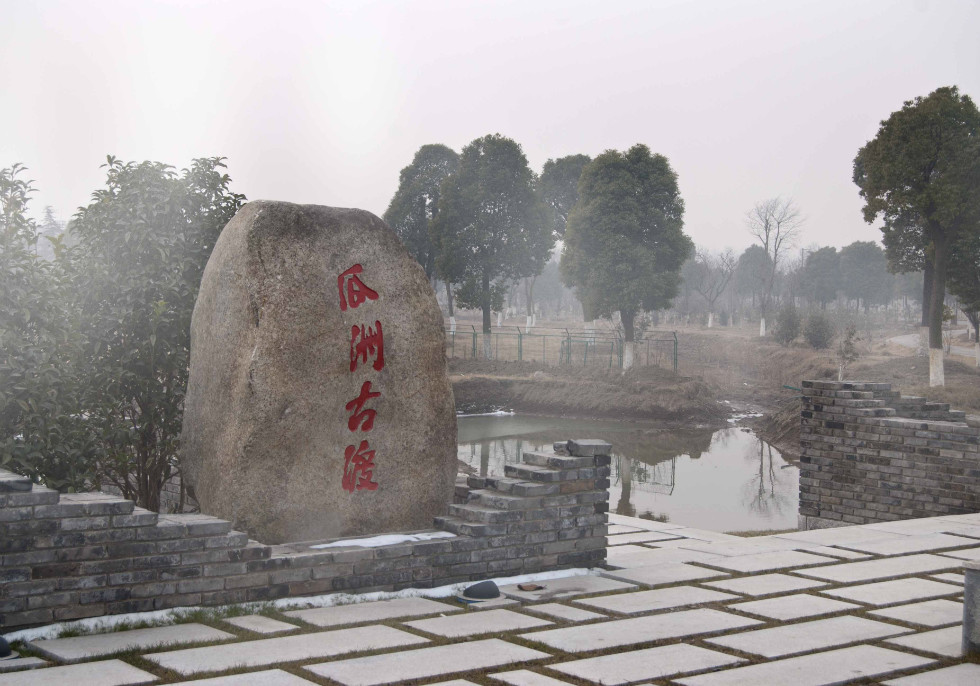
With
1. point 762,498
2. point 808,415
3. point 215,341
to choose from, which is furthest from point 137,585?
point 762,498

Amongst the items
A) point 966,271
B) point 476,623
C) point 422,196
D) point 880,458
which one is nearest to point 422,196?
point 422,196

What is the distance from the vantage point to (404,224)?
1379 inches

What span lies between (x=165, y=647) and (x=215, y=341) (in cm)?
224

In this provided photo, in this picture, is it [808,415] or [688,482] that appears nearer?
[808,415]

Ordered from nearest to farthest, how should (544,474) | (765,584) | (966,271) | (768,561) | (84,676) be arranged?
(84,676)
(765,584)
(544,474)
(768,561)
(966,271)

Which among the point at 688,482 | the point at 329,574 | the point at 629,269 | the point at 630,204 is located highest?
the point at 630,204

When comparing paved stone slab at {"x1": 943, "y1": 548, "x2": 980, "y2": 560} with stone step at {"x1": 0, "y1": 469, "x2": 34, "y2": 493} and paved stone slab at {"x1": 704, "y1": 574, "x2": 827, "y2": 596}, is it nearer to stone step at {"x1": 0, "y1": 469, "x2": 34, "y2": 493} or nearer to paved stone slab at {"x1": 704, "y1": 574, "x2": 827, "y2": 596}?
paved stone slab at {"x1": 704, "y1": 574, "x2": 827, "y2": 596}

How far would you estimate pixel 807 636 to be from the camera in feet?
15.7

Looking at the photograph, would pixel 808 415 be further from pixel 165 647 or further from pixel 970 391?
pixel 970 391

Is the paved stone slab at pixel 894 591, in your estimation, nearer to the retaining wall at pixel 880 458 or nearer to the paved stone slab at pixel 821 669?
the paved stone slab at pixel 821 669

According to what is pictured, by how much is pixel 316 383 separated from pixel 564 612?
1961 millimetres

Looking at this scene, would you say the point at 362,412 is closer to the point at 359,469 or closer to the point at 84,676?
the point at 359,469

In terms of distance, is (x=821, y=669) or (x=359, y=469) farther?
(x=359, y=469)

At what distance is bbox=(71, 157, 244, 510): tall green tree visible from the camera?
7465 mm
